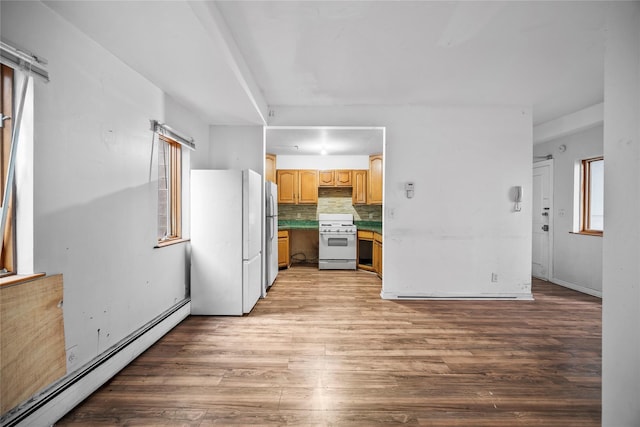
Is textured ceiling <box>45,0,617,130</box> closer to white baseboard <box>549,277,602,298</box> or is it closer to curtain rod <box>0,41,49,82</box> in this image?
curtain rod <box>0,41,49,82</box>

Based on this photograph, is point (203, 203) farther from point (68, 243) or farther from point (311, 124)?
point (311, 124)

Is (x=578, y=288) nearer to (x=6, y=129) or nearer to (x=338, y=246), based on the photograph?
(x=338, y=246)

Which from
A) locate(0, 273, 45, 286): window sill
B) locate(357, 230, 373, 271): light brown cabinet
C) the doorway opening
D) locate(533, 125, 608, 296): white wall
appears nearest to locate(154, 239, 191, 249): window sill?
locate(0, 273, 45, 286): window sill

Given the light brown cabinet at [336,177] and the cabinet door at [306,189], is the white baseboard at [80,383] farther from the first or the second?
the light brown cabinet at [336,177]

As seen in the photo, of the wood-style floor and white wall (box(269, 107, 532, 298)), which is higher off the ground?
white wall (box(269, 107, 532, 298))

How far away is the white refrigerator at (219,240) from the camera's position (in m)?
3.11

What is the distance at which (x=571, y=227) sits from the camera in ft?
14.1

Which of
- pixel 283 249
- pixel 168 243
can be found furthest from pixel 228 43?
pixel 283 249

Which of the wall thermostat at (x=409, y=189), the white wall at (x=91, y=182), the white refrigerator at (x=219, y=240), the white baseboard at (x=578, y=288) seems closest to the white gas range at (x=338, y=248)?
the wall thermostat at (x=409, y=189)

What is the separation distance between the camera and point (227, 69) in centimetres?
222

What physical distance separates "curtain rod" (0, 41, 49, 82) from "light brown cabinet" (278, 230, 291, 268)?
4274mm

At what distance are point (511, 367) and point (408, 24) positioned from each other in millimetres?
2651

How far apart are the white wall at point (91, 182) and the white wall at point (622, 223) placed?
265 cm

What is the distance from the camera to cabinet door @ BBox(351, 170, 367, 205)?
602cm
